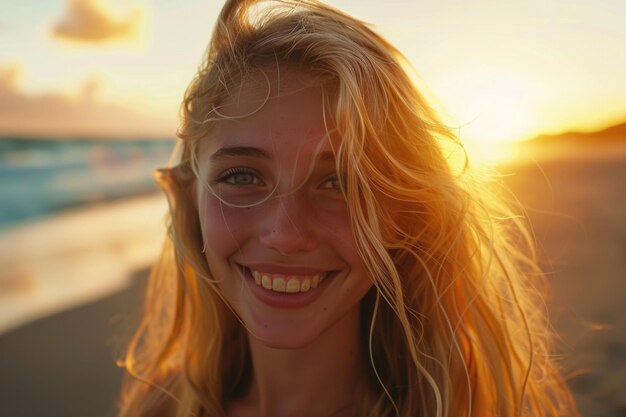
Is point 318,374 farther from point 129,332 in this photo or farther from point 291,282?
point 129,332

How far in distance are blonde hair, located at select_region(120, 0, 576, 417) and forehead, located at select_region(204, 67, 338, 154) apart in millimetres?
44

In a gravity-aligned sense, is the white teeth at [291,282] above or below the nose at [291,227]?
below

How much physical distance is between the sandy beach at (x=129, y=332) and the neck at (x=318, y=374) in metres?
0.93

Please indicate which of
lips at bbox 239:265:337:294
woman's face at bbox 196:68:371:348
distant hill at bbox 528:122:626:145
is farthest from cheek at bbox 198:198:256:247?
distant hill at bbox 528:122:626:145

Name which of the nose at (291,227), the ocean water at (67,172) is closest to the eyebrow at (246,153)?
the nose at (291,227)

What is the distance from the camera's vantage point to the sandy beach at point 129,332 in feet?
12.8

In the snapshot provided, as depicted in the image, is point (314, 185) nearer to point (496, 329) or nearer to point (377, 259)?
point (377, 259)

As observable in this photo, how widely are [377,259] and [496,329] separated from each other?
523mm

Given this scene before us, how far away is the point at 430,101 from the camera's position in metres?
2.08

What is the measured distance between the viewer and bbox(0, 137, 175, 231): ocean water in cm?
917

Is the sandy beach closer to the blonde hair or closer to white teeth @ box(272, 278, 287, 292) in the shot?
the blonde hair

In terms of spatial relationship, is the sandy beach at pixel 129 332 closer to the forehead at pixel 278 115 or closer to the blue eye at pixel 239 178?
the forehead at pixel 278 115

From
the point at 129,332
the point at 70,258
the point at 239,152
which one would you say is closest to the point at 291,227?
the point at 239,152

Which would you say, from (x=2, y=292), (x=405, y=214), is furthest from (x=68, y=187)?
(x=405, y=214)
